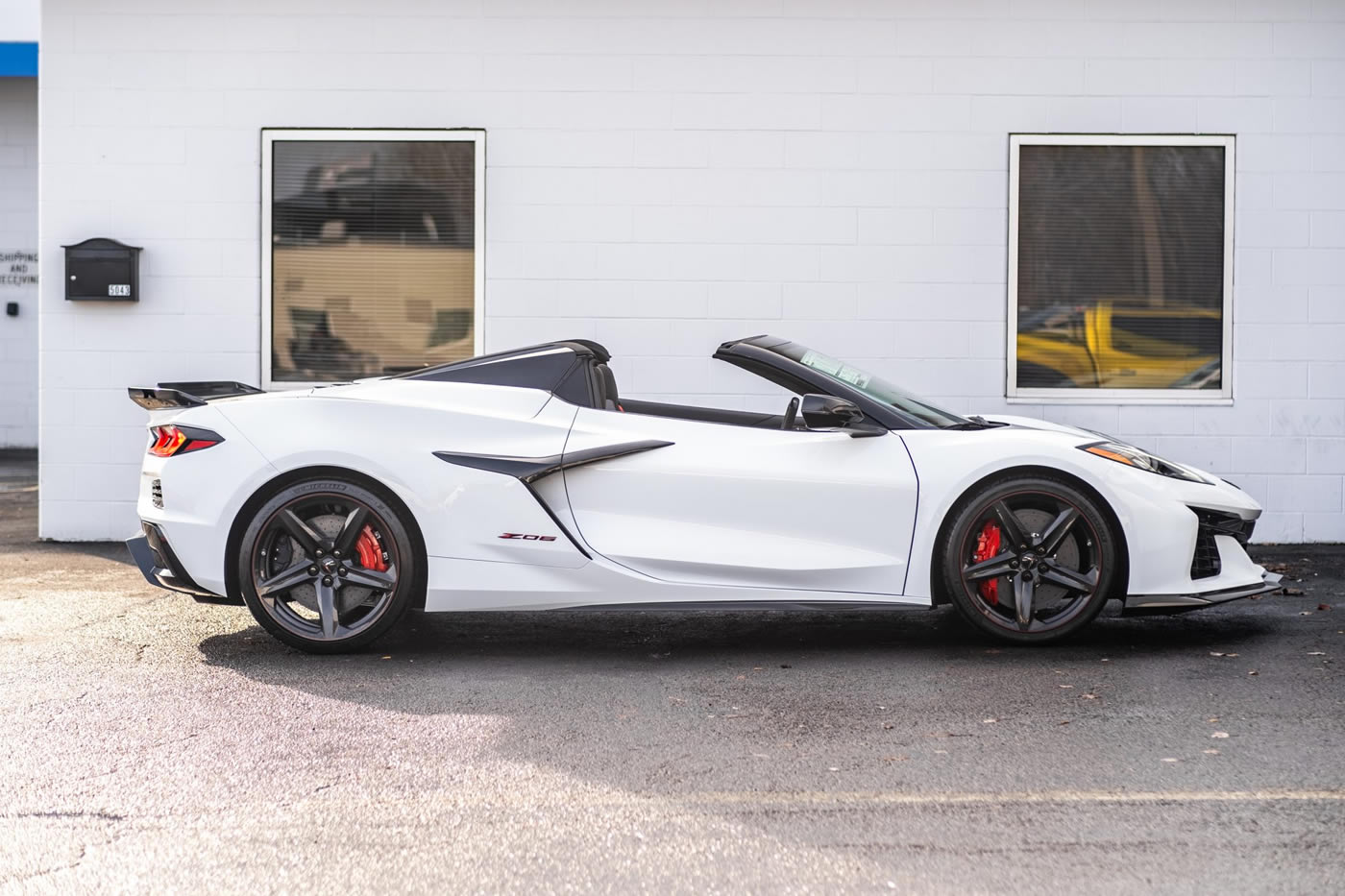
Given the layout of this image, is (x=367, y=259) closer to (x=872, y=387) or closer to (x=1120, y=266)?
(x=872, y=387)

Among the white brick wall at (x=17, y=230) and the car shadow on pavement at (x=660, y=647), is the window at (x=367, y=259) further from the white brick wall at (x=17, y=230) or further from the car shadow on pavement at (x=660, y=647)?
the white brick wall at (x=17, y=230)

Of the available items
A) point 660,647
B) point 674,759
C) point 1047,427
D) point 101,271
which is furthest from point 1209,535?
point 101,271

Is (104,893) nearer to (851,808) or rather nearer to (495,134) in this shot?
(851,808)

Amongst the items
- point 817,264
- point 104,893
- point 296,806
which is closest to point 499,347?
point 817,264

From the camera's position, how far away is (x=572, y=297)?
9062 millimetres

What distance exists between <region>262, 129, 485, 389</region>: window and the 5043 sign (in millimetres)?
8514

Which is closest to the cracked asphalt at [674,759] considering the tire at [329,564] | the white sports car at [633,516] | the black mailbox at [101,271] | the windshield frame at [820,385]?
the tire at [329,564]

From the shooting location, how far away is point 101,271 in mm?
8922

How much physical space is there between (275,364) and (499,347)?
152 cm

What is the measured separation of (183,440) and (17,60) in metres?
12.1

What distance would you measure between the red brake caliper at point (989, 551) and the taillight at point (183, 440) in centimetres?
308

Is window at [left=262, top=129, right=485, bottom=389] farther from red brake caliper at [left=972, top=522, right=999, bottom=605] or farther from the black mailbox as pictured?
red brake caliper at [left=972, top=522, right=999, bottom=605]

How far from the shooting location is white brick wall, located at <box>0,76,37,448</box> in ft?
52.3

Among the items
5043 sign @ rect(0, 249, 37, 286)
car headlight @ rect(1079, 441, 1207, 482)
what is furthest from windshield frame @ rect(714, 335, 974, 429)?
5043 sign @ rect(0, 249, 37, 286)
